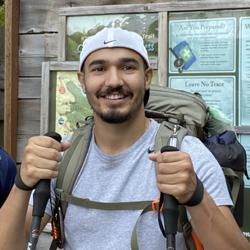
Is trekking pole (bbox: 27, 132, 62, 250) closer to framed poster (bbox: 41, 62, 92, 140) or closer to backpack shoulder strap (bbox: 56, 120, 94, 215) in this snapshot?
backpack shoulder strap (bbox: 56, 120, 94, 215)

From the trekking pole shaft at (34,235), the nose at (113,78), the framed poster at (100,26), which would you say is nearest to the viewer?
the trekking pole shaft at (34,235)

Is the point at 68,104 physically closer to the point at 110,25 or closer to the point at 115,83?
the point at 110,25

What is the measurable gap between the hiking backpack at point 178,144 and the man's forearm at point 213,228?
104 mm

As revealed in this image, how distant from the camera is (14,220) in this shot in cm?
210

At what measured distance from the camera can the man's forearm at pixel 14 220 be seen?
6.81 ft

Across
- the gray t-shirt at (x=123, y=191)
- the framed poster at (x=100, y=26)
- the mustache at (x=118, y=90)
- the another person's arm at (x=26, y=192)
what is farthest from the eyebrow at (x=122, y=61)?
the framed poster at (x=100, y=26)

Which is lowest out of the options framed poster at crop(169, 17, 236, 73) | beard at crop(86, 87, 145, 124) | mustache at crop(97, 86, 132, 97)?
beard at crop(86, 87, 145, 124)

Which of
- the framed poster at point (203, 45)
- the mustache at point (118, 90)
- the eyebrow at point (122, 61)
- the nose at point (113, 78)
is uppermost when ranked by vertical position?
the framed poster at point (203, 45)

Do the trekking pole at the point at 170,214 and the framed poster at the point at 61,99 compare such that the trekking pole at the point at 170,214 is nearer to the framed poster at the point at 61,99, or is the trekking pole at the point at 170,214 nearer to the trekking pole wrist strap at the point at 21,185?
the trekking pole wrist strap at the point at 21,185

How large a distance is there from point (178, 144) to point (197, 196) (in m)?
0.29

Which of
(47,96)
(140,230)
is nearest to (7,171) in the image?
(140,230)

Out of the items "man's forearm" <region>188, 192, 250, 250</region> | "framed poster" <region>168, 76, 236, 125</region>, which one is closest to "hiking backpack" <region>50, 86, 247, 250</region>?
"man's forearm" <region>188, 192, 250, 250</region>

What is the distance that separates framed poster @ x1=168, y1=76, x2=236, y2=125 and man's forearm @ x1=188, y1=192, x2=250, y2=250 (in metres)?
2.21

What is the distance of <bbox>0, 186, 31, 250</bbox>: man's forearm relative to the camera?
207 cm
